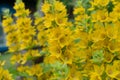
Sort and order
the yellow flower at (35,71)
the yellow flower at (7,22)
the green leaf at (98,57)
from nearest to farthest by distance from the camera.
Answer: the green leaf at (98,57), the yellow flower at (35,71), the yellow flower at (7,22)

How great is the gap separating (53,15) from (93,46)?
11.2 inches

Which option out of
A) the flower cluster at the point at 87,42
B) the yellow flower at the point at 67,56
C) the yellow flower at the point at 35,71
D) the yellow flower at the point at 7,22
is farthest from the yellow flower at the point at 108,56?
the yellow flower at the point at 7,22

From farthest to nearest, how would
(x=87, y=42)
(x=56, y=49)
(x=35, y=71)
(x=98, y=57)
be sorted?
(x=35, y=71)
(x=87, y=42)
(x=56, y=49)
(x=98, y=57)

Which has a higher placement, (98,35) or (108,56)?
(98,35)

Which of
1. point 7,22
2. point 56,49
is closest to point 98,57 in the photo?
point 56,49

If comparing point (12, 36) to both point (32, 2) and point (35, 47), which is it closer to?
point (35, 47)

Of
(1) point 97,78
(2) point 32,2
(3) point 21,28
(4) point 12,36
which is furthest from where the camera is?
(2) point 32,2

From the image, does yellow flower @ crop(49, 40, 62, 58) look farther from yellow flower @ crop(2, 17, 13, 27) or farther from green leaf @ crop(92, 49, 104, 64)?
yellow flower @ crop(2, 17, 13, 27)

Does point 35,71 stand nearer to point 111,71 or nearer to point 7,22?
point 7,22

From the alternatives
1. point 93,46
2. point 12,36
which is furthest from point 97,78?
point 12,36

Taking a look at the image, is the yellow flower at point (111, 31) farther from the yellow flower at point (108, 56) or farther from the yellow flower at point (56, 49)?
the yellow flower at point (56, 49)

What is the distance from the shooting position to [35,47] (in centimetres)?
356

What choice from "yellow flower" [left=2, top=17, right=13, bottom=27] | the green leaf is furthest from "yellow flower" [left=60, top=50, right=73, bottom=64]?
"yellow flower" [left=2, top=17, right=13, bottom=27]

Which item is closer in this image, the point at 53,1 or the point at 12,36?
the point at 53,1
